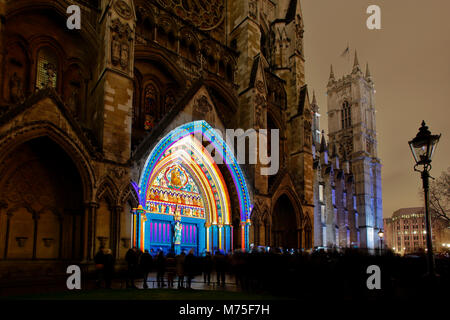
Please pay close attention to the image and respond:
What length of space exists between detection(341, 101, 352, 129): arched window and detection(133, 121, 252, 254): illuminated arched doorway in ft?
172

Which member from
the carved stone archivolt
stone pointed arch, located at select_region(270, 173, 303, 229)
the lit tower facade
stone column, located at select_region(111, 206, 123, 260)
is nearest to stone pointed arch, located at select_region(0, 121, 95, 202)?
stone column, located at select_region(111, 206, 123, 260)

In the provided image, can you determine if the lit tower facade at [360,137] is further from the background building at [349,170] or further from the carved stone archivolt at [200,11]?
the carved stone archivolt at [200,11]

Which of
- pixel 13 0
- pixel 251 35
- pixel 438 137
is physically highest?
pixel 251 35

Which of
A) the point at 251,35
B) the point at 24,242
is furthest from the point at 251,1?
the point at 24,242

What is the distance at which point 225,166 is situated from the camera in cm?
2067

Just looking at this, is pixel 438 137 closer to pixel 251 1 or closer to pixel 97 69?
pixel 97 69

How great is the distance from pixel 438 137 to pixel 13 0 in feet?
53.1

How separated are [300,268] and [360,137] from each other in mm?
58958

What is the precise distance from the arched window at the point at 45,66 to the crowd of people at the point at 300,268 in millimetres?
8886

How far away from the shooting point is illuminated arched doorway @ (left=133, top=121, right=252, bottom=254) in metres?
19.2

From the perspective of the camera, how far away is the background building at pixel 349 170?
4819 cm

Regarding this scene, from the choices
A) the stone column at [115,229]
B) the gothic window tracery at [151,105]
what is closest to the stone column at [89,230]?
the stone column at [115,229]

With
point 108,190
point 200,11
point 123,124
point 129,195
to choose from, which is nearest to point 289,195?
point 129,195

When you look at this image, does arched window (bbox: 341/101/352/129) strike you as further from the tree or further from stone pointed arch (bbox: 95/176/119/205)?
stone pointed arch (bbox: 95/176/119/205)
